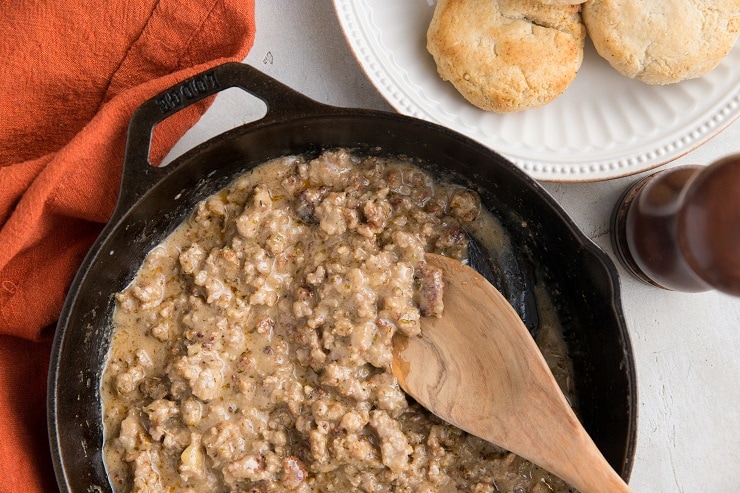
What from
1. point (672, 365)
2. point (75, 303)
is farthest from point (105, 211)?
point (672, 365)

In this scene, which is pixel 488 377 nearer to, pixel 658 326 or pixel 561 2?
pixel 658 326

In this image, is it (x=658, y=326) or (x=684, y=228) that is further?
(x=658, y=326)

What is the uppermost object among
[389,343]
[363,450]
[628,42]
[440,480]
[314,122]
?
[628,42]

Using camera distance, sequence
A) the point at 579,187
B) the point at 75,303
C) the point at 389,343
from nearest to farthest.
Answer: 1. the point at 75,303
2. the point at 389,343
3. the point at 579,187

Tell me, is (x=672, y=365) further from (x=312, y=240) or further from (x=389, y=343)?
(x=312, y=240)

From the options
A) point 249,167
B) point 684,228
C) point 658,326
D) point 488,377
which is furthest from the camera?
point 658,326

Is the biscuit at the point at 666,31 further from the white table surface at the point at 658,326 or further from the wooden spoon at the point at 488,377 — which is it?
the wooden spoon at the point at 488,377

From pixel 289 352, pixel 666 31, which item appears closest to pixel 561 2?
pixel 666 31
